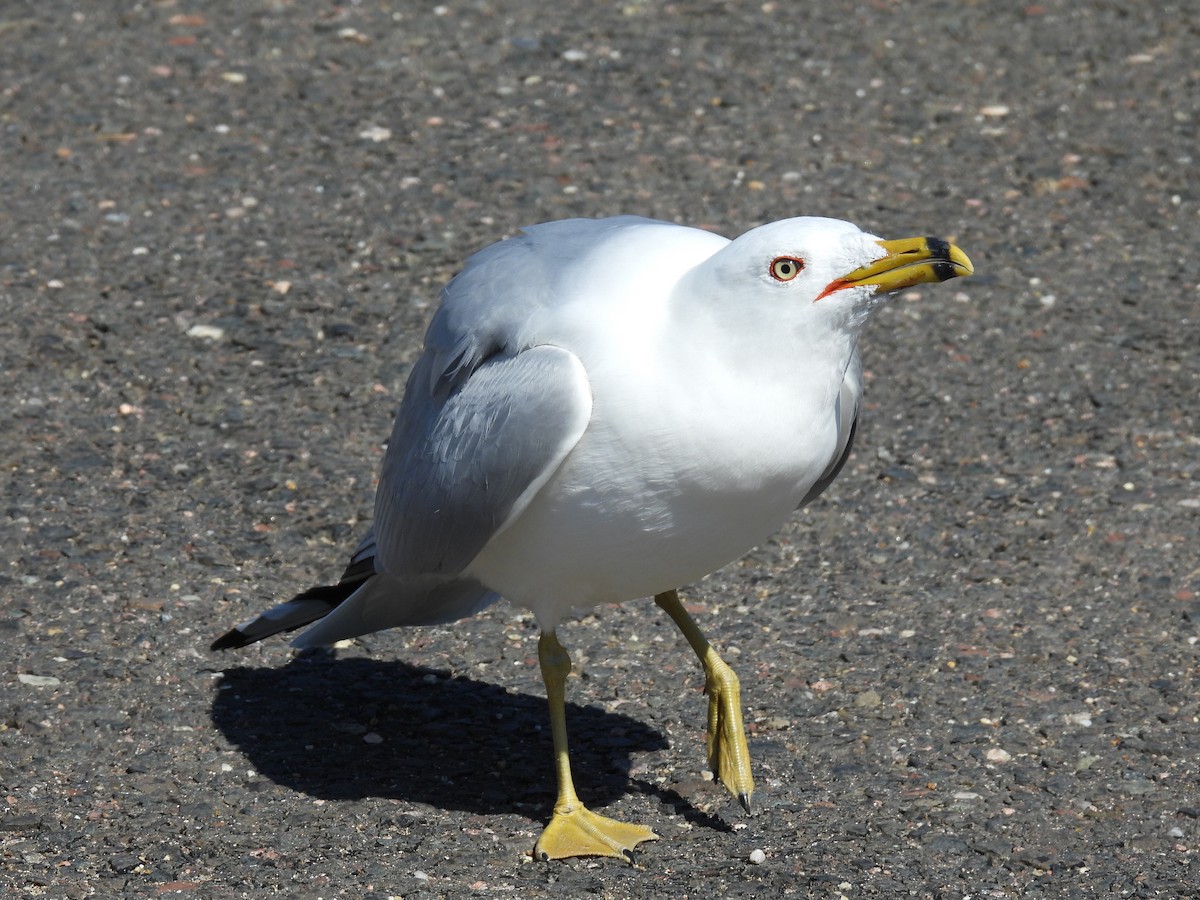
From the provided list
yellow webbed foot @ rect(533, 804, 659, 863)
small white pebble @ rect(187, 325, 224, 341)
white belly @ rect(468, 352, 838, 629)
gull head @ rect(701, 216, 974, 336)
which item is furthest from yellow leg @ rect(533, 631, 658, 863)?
small white pebble @ rect(187, 325, 224, 341)

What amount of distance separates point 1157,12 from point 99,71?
524 cm

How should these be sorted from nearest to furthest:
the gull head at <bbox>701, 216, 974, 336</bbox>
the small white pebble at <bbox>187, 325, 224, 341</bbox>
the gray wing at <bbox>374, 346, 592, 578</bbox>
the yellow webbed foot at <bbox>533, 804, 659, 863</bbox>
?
the gull head at <bbox>701, 216, 974, 336</bbox> → the gray wing at <bbox>374, 346, 592, 578</bbox> → the yellow webbed foot at <bbox>533, 804, 659, 863</bbox> → the small white pebble at <bbox>187, 325, 224, 341</bbox>

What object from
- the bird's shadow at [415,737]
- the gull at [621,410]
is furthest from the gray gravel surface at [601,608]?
the gull at [621,410]

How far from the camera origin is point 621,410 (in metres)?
3.42

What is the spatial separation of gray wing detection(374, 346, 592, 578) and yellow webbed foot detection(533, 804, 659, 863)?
0.65 metres

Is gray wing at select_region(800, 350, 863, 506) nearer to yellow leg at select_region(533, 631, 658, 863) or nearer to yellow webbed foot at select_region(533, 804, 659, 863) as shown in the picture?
yellow leg at select_region(533, 631, 658, 863)

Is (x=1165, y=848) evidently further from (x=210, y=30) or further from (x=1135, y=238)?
(x=210, y=30)

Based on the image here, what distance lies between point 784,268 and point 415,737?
1.80m

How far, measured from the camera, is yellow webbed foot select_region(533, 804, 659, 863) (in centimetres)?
381

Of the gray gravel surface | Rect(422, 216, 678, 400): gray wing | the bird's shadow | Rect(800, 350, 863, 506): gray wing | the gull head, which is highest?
the gull head

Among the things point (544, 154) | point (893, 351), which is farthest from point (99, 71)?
point (893, 351)

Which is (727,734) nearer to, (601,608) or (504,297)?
(601,608)

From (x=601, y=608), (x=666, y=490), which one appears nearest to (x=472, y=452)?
(x=666, y=490)

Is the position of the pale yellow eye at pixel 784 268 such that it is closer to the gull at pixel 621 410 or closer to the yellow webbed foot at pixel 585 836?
the gull at pixel 621 410
